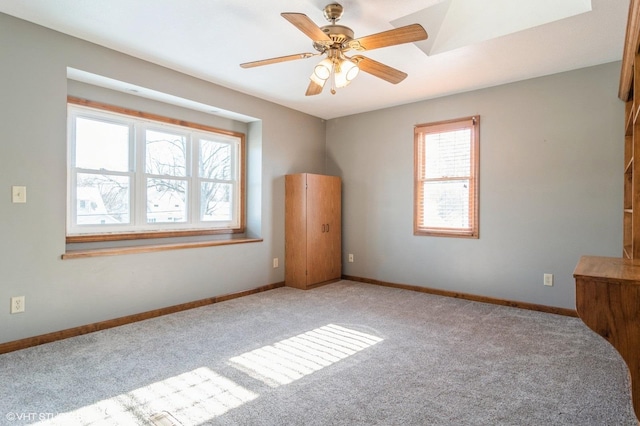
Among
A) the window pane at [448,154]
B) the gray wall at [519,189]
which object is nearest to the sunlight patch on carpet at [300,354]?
the gray wall at [519,189]

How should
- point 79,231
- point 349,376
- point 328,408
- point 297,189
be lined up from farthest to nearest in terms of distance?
point 297,189 → point 79,231 → point 349,376 → point 328,408

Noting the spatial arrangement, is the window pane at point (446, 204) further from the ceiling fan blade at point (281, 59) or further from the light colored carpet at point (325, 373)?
the ceiling fan blade at point (281, 59)

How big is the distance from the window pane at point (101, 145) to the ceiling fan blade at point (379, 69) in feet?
8.07

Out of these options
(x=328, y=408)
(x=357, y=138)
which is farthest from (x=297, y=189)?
(x=328, y=408)

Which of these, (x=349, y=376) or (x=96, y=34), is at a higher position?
(x=96, y=34)

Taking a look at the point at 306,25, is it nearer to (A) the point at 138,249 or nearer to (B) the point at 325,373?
(B) the point at 325,373

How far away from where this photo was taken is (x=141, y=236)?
367 centimetres

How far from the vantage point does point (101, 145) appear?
3398mm

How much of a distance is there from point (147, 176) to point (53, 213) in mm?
1030

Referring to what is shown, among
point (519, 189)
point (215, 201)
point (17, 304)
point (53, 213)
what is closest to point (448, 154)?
point (519, 189)

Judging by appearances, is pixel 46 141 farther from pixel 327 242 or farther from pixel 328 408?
pixel 327 242

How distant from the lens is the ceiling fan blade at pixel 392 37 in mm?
2102

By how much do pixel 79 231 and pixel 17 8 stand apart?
1772 millimetres

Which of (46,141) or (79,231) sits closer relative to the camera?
(46,141)
